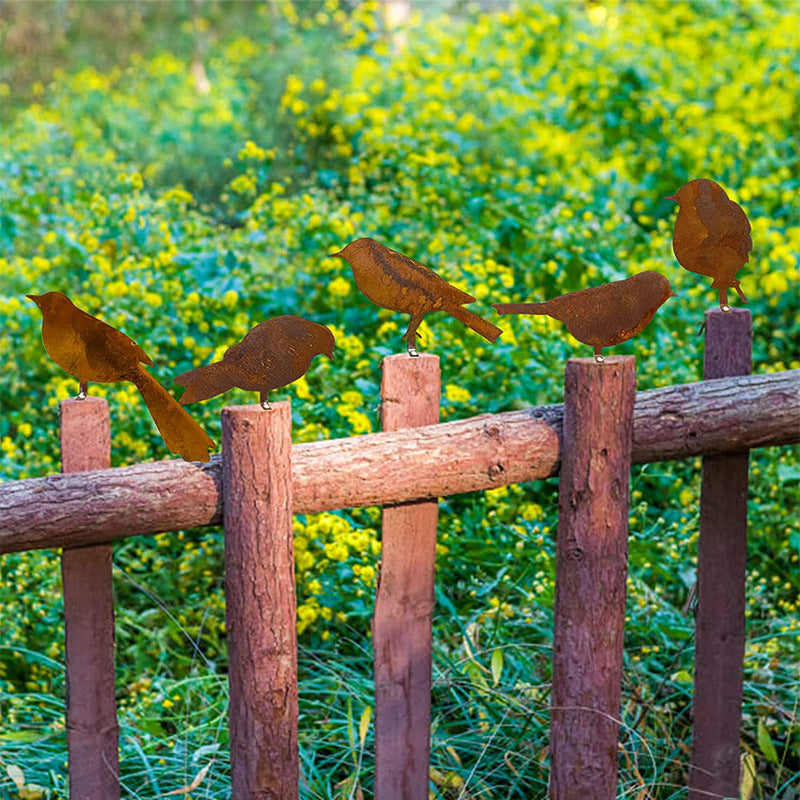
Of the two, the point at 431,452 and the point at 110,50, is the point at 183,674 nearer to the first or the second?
the point at 431,452

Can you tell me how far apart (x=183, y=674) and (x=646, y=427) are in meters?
1.45

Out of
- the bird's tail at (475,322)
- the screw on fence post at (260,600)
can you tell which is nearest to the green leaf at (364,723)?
the screw on fence post at (260,600)

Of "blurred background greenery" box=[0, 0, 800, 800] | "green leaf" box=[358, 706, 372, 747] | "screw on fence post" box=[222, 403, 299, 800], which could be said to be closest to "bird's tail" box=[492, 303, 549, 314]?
"screw on fence post" box=[222, 403, 299, 800]

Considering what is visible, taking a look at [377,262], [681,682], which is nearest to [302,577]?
[681,682]

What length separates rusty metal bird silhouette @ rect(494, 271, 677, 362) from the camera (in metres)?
1.97

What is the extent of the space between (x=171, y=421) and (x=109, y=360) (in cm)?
14

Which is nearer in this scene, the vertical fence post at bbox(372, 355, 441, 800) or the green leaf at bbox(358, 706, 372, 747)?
the vertical fence post at bbox(372, 355, 441, 800)

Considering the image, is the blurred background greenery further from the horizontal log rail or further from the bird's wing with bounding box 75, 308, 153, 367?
the bird's wing with bounding box 75, 308, 153, 367

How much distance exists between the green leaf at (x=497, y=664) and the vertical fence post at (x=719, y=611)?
1.37 ft

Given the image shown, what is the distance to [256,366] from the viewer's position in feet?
5.98

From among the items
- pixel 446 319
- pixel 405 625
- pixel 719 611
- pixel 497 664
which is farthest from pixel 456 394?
pixel 405 625

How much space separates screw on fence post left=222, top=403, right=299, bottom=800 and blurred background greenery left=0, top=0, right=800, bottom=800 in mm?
319

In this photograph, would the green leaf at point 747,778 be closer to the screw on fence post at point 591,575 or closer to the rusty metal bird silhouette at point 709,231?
the screw on fence post at point 591,575

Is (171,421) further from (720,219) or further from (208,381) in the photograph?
(720,219)
